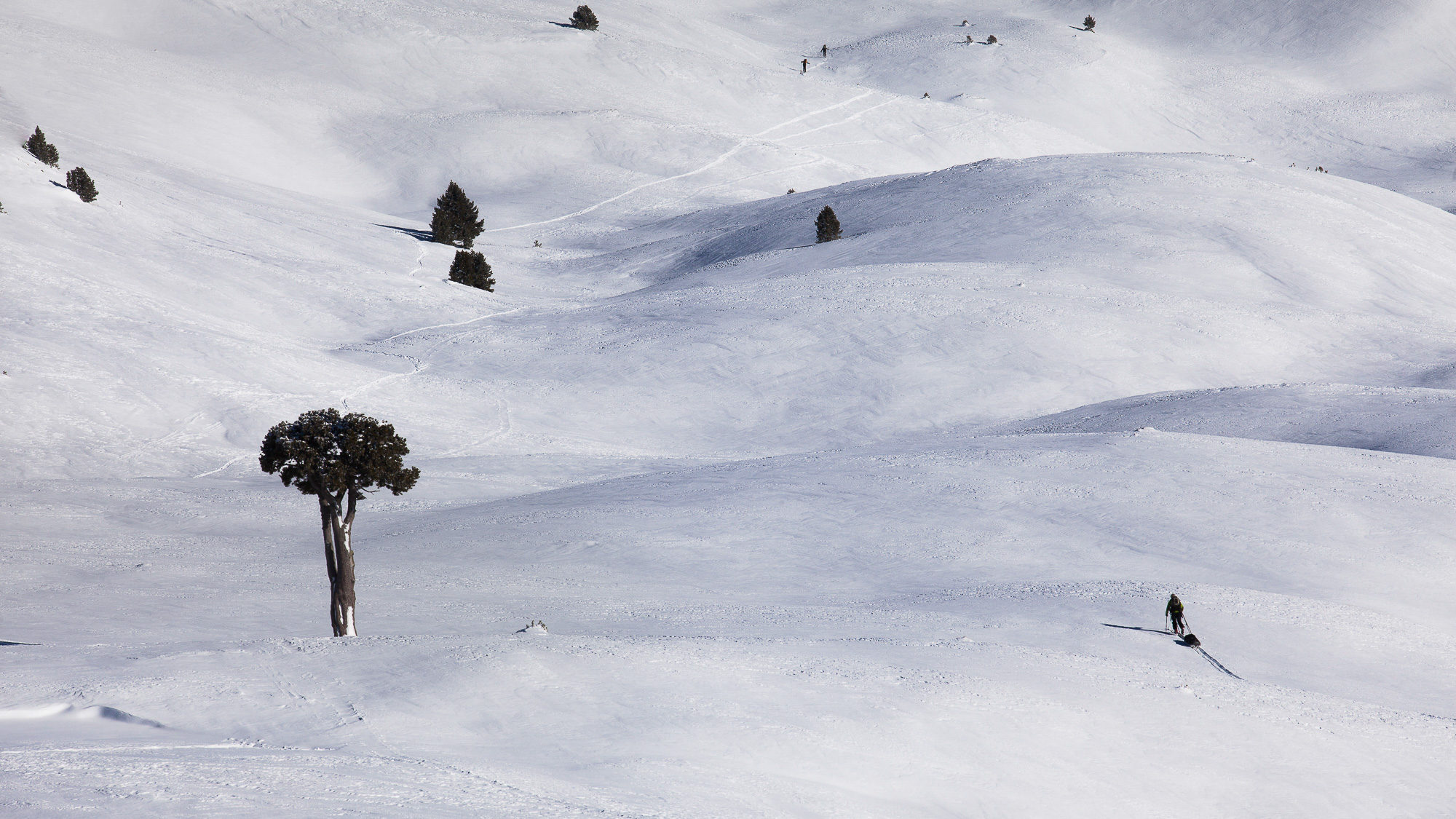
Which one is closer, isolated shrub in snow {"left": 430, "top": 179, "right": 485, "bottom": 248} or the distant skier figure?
the distant skier figure

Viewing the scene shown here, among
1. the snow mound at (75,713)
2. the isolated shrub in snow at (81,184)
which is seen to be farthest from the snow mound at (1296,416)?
the isolated shrub in snow at (81,184)

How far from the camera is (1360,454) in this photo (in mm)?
27703

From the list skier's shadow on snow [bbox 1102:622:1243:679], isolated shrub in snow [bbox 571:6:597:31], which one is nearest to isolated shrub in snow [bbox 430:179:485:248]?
isolated shrub in snow [bbox 571:6:597:31]

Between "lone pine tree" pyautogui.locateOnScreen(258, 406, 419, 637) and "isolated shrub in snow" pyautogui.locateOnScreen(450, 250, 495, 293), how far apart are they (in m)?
31.7

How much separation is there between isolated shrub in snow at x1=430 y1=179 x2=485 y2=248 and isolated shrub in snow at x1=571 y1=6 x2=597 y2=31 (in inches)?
1417

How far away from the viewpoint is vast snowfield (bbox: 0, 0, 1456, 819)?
512 inches

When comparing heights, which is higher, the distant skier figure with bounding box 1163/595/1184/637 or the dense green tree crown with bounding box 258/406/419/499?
the dense green tree crown with bounding box 258/406/419/499

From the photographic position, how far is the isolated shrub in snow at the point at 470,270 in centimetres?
4909

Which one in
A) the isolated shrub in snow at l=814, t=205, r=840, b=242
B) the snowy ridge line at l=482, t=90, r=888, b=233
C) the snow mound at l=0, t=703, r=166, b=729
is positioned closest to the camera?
the snow mound at l=0, t=703, r=166, b=729

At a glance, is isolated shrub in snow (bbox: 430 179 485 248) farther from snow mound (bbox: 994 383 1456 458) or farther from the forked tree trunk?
the forked tree trunk

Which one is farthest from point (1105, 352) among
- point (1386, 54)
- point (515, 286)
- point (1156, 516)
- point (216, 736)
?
point (1386, 54)

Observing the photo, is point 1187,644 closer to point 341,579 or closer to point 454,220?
point 341,579

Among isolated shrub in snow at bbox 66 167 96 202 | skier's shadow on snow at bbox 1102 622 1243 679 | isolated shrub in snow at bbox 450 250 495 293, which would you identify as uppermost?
isolated shrub in snow at bbox 66 167 96 202

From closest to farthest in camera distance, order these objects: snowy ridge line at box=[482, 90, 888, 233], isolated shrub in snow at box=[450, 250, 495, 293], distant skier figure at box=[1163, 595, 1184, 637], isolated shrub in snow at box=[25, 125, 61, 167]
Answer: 1. distant skier figure at box=[1163, 595, 1184, 637]
2. isolated shrub in snow at box=[25, 125, 61, 167]
3. isolated shrub in snow at box=[450, 250, 495, 293]
4. snowy ridge line at box=[482, 90, 888, 233]
